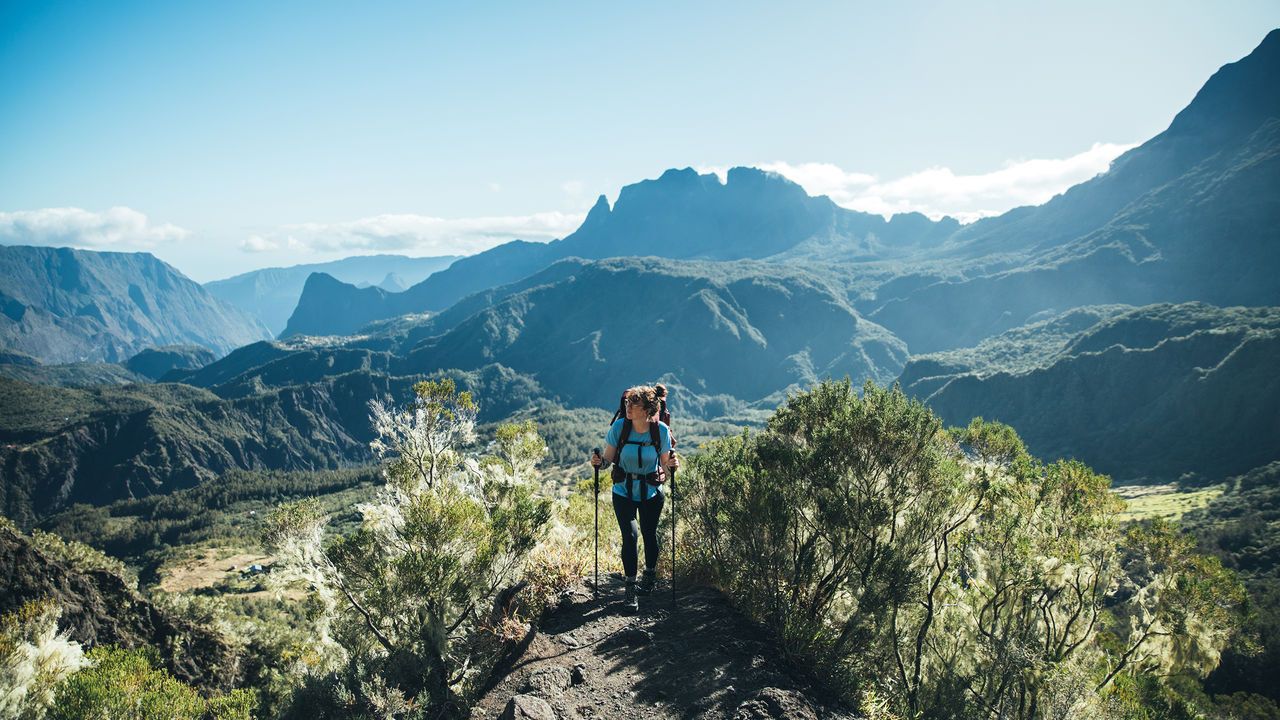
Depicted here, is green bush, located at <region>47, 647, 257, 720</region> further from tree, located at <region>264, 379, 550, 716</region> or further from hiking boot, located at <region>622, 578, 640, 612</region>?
hiking boot, located at <region>622, 578, 640, 612</region>

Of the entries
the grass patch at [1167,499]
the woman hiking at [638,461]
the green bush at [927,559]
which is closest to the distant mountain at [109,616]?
the woman hiking at [638,461]

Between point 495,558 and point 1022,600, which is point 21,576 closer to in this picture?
point 495,558

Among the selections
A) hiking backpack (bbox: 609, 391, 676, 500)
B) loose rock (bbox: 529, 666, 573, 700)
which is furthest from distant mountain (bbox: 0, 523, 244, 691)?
hiking backpack (bbox: 609, 391, 676, 500)

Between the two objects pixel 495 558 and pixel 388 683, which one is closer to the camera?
pixel 388 683

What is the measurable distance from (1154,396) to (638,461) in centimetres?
20154

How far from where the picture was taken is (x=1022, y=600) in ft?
28.1

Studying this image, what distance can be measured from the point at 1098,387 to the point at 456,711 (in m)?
207

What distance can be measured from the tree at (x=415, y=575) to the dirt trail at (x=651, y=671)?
79 centimetres

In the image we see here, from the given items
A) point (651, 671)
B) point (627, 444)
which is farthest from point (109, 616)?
point (627, 444)

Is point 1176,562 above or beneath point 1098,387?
above

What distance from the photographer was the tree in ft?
20.9

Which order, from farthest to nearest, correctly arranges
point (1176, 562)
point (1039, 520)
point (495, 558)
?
point (1176, 562)
point (1039, 520)
point (495, 558)

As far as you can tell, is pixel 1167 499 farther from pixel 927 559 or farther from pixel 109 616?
pixel 109 616

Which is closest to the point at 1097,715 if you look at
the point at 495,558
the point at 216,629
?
the point at 495,558
